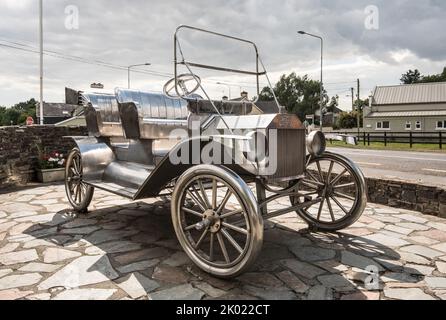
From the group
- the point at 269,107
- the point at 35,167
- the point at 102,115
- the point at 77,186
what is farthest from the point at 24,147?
the point at 269,107

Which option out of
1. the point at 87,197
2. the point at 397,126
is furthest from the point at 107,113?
the point at 397,126

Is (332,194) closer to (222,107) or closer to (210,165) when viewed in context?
(222,107)

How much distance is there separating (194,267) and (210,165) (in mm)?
984

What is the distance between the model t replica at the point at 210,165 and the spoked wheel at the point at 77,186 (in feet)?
0.05

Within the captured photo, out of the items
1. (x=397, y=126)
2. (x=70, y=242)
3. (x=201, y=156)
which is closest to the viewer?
(x=201, y=156)

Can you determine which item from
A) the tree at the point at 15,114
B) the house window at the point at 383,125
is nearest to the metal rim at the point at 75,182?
the house window at the point at 383,125

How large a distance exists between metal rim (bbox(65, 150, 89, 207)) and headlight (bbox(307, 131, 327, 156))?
3096 mm

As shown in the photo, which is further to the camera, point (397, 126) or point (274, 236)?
point (397, 126)

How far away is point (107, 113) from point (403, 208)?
451cm

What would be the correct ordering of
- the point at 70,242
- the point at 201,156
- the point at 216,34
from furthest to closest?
the point at 216,34 < the point at 70,242 < the point at 201,156

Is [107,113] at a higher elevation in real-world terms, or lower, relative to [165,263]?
higher

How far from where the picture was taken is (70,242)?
4.01 metres

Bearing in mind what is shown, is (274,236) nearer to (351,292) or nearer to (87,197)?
(351,292)

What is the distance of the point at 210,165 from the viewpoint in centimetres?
299
